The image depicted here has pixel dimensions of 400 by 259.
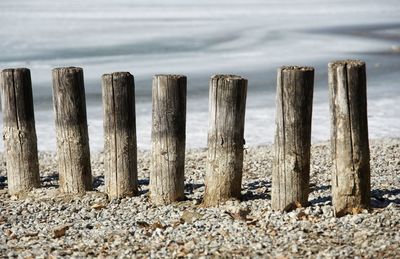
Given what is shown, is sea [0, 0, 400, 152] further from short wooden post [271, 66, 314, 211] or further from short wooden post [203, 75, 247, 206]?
short wooden post [271, 66, 314, 211]

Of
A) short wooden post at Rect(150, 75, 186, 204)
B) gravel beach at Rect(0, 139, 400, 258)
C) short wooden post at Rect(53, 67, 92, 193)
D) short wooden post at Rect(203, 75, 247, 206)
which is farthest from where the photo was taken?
short wooden post at Rect(53, 67, 92, 193)

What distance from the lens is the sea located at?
12734mm

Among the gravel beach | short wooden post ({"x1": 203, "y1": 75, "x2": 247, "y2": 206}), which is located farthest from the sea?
short wooden post ({"x1": 203, "y1": 75, "x2": 247, "y2": 206})

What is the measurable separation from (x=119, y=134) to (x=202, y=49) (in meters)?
16.7

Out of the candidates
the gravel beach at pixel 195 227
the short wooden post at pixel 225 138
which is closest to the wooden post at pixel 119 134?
the gravel beach at pixel 195 227

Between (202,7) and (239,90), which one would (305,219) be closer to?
(239,90)

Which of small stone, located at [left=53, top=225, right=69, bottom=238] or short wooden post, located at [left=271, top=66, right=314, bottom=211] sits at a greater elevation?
short wooden post, located at [left=271, top=66, right=314, bottom=211]

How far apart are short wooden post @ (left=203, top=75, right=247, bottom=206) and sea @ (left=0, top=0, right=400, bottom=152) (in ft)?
13.0

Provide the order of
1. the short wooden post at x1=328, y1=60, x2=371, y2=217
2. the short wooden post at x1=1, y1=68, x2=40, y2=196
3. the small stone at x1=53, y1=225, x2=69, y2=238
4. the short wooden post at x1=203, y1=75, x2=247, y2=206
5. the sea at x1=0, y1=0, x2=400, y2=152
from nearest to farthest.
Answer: the short wooden post at x1=328, y1=60, x2=371, y2=217
the small stone at x1=53, y1=225, x2=69, y2=238
the short wooden post at x1=203, y1=75, x2=247, y2=206
the short wooden post at x1=1, y1=68, x2=40, y2=196
the sea at x1=0, y1=0, x2=400, y2=152

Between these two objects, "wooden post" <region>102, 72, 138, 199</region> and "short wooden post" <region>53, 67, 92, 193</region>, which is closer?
"wooden post" <region>102, 72, 138, 199</region>

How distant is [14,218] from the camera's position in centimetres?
670

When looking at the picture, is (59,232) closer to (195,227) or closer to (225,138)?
(195,227)

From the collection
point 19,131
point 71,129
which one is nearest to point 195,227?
point 71,129

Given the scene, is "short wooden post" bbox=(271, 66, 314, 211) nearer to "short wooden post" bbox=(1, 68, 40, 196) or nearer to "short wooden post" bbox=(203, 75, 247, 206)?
"short wooden post" bbox=(203, 75, 247, 206)
